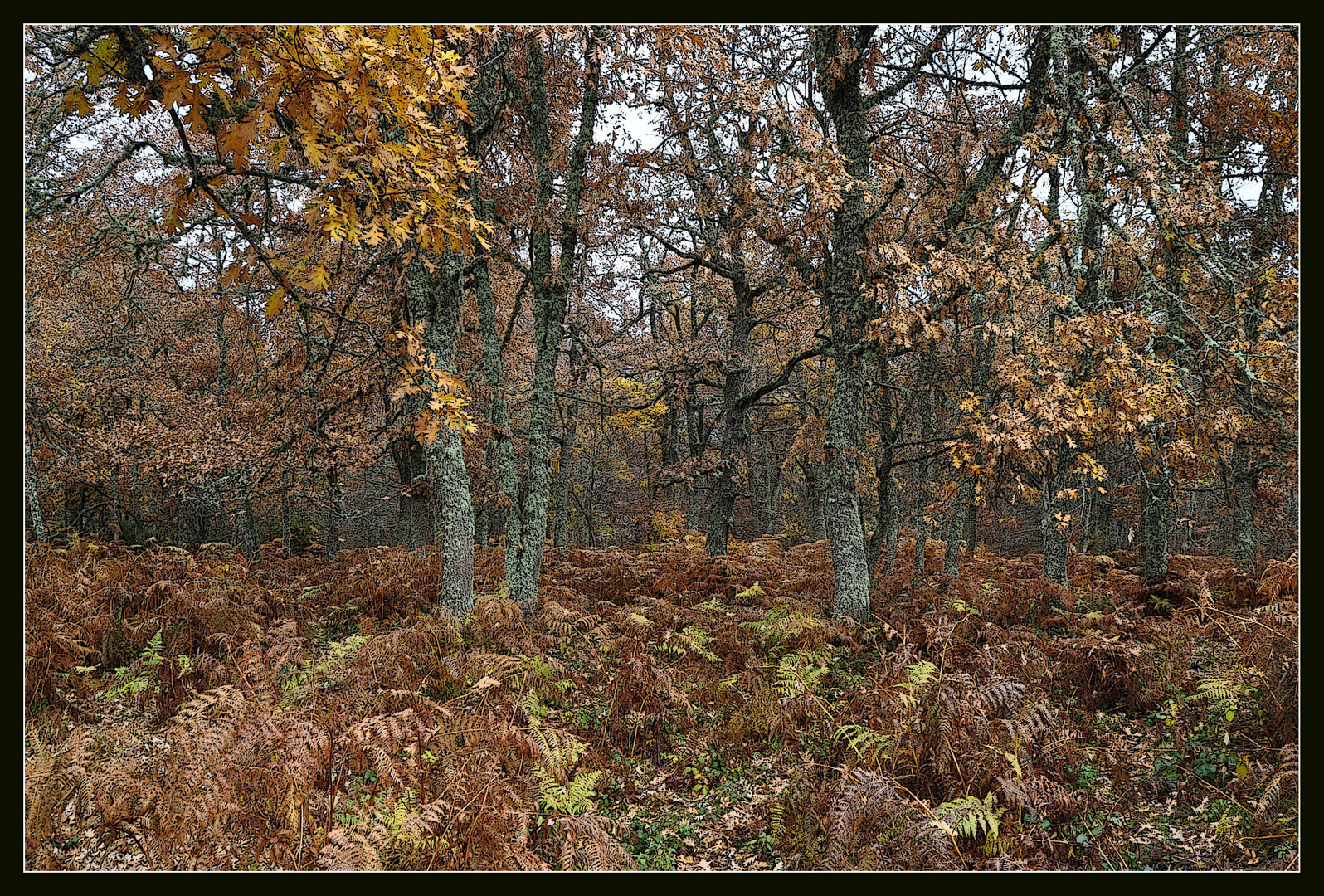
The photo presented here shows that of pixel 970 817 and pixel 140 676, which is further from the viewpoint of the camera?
pixel 140 676

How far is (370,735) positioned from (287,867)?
795 mm

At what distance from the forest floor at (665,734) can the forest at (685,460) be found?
0.03m

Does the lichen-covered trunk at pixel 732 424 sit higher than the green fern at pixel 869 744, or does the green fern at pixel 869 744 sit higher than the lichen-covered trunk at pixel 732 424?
the lichen-covered trunk at pixel 732 424

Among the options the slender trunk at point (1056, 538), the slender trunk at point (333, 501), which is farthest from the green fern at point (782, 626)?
the slender trunk at point (333, 501)

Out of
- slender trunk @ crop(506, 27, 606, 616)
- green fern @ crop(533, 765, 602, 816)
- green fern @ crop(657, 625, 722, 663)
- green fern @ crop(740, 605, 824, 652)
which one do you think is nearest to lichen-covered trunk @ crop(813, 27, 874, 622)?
green fern @ crop(740, 605, 824, 652)

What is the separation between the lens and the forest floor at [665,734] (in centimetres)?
347

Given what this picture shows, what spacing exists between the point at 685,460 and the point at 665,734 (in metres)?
6.53

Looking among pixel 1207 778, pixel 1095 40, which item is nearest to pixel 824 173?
pixel 1095 40

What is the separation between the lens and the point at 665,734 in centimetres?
532

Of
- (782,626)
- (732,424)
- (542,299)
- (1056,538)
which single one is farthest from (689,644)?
(732,424)

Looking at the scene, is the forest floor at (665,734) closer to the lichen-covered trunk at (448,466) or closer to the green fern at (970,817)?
the green fern at (970,817)

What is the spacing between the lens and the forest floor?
3.47 metres

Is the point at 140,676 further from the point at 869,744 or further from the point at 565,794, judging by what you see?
Answer: the point at 869,744

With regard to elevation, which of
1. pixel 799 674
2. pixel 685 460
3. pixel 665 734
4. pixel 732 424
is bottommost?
pixel 665 734
